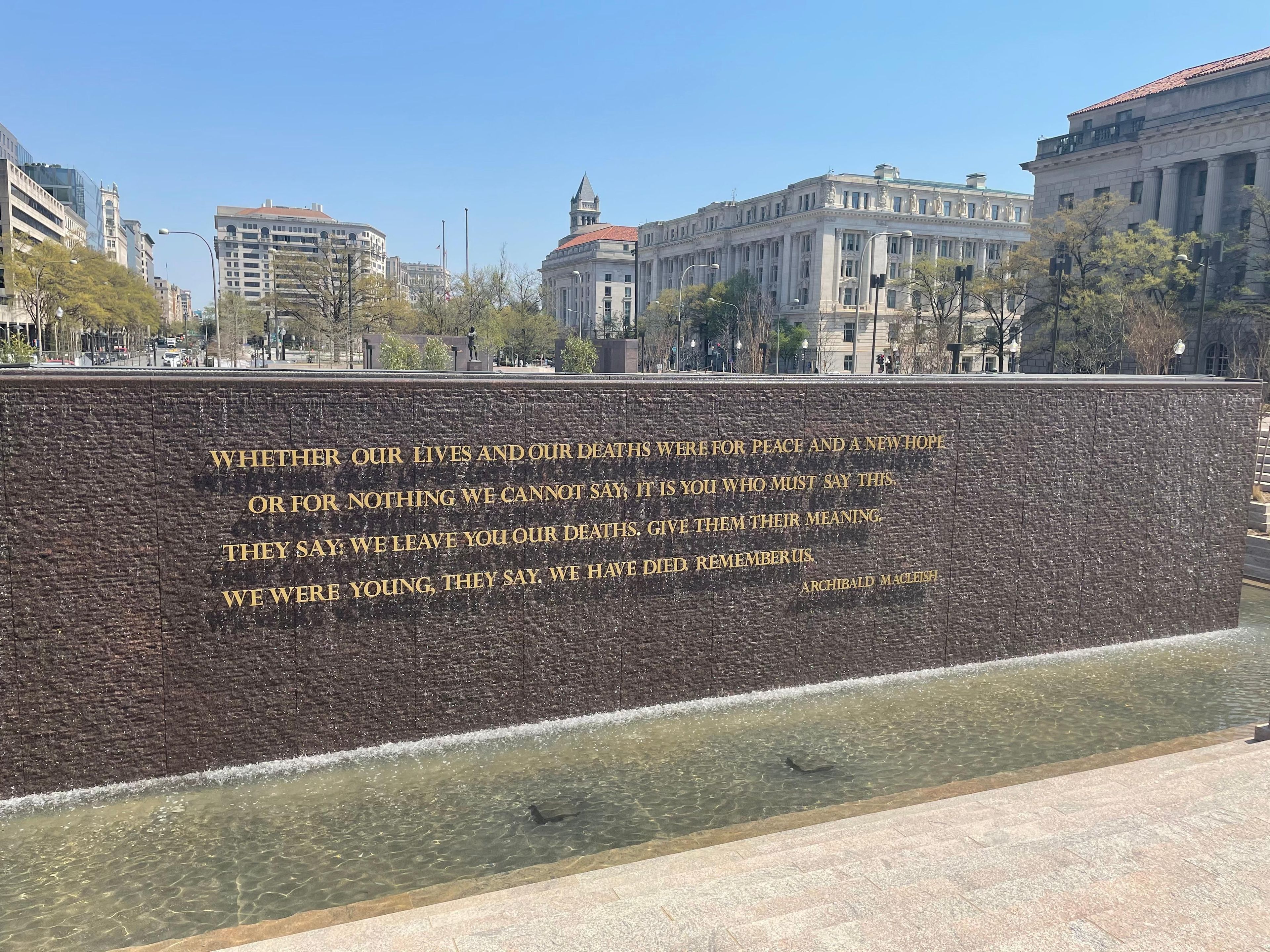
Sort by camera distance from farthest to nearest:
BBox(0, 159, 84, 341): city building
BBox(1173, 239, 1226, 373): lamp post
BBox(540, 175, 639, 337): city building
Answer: BBox(540, 175, 639, 337): city building
BBox(0, 159, 84, 341): city building
BBox(1173, 239, 1226, 373): lamp post

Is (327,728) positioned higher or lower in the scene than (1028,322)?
lower

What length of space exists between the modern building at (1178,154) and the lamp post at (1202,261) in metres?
4.84

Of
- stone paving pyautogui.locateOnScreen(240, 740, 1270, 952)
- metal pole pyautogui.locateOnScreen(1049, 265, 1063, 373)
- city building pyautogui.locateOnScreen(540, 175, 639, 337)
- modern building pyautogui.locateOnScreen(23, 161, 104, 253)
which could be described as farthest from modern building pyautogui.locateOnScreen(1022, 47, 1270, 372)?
modern building pyautogui.locateOnScreen(23, 161, 104, 253)

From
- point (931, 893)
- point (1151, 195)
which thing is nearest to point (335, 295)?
point (1151, 195)

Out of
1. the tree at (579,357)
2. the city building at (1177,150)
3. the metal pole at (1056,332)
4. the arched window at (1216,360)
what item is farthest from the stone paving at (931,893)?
the city building at (1177,150)

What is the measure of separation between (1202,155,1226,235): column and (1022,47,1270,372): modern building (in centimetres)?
5

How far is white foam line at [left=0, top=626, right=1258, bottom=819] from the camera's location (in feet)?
35.0

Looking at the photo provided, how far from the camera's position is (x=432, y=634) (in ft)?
39.6

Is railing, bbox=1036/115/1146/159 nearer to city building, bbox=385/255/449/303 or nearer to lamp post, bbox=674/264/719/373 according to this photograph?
lamp post, bbox=674/264/719/373

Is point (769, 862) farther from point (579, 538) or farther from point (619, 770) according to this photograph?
point (579, 538)

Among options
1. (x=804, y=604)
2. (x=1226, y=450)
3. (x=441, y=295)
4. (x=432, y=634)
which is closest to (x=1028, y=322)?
(x=441, y=295)

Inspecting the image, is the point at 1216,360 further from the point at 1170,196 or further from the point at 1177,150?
the point at 1177,150

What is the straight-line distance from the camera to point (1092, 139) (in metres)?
69.2

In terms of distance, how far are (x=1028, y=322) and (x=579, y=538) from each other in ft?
196
